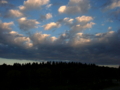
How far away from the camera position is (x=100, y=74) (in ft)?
427

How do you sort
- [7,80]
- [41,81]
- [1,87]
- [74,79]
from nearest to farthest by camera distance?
[1,87]
[7,80]
[41,81]
[74,79]

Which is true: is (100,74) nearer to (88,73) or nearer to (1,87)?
(88,73)

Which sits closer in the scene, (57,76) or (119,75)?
(57,76)

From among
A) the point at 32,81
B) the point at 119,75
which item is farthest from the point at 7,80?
the point at 119,75

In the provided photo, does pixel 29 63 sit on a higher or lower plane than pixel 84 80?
higher

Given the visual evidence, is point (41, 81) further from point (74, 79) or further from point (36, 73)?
point (74, 79)

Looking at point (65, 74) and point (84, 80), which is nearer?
point (84, 80)

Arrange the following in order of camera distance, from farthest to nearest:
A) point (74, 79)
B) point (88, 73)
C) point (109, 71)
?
point (109, 71) < point (74, 79) < point (88, 73)

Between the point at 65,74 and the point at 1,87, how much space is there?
66.9 meters

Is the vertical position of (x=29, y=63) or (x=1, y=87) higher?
(x=29, y=63)

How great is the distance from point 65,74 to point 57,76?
9.04m

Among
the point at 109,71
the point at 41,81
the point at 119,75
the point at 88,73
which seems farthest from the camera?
the point at 119,75

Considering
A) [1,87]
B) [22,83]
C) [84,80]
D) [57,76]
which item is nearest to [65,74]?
[57,76]

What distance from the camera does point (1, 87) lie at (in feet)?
287
